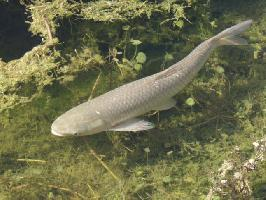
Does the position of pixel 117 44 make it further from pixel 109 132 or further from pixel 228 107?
pixel 228 107

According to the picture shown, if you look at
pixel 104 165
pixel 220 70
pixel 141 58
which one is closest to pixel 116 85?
pixel 141 58

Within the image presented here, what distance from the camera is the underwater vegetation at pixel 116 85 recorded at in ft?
17.4

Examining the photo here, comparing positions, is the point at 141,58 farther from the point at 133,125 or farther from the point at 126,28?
the point at 133,125

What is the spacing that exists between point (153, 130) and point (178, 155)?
Answer: 41 centimetres

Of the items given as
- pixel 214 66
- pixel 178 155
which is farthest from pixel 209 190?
pixel 214 66

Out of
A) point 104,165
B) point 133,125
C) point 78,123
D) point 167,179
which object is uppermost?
point 78,123

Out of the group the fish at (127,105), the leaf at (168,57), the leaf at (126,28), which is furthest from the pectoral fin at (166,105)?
the leaf at (126,28)

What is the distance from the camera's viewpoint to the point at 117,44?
6152 mm

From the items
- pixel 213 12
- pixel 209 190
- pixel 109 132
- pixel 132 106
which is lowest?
pixel 209 190

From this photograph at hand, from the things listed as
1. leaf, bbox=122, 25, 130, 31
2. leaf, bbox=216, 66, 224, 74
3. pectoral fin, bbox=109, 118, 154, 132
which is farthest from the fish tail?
pectoral fin, bbox=109, 118, 154, 132

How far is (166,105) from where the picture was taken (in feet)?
18.4

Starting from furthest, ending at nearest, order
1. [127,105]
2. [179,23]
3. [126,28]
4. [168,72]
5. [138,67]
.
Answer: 1. [179,23]
2. [126,28]
3. [138,67]
4. [168,72]
5. [127,105]

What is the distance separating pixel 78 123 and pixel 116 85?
0.97m

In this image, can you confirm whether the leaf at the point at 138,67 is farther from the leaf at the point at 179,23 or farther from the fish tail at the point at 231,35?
the fish tail at the point at 231,35
